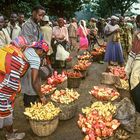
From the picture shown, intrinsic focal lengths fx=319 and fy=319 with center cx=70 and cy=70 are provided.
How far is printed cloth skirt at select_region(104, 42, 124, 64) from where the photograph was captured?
11086mm

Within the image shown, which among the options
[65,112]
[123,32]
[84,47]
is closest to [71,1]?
[84,47]

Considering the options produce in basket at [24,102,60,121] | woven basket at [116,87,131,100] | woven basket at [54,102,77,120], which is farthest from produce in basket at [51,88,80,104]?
woven basket at [116,87,131,100]

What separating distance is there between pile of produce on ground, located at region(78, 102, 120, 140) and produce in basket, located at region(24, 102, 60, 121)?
61 cm

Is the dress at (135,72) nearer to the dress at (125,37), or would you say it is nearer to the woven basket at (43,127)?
the woven basket at (43,127)

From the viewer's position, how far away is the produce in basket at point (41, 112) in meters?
5.40

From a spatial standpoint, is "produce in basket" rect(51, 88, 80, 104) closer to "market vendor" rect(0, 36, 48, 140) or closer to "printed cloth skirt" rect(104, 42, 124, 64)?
"market vendor" rect(0, 36, 48, 140)

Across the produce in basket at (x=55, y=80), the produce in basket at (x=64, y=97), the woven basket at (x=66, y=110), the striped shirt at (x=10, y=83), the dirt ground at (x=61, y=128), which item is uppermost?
the striped shirt at (x=10, y=83)

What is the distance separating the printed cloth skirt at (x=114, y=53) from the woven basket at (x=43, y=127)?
6048 millimetres

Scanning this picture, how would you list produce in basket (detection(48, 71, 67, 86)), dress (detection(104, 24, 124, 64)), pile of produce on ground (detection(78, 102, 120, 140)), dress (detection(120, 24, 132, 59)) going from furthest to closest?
dress (detection(120, 24, 132, 59)) < dress (detection(104, 24, 124, 64)) < produce in basket (detection(48, 71, 67, 86)) < pile of produce on ground (detection(78, 102, 120, 140))

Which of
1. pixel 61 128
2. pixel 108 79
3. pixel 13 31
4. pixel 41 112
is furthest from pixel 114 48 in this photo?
pixel 41 112

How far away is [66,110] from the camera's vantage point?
625 cm

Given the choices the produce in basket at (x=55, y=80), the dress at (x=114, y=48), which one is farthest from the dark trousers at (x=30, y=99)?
the dress at (x=114, y=48)

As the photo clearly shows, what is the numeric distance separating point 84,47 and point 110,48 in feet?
15.2

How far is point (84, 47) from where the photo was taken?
15742 millimetres
